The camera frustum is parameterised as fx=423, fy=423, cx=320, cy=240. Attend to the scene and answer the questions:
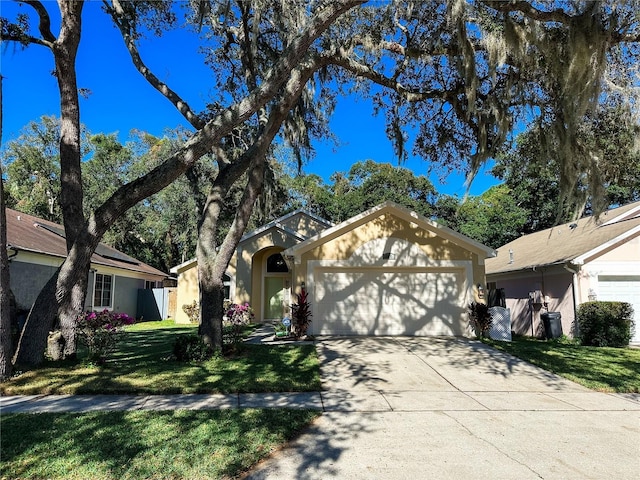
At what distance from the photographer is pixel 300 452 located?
14.2 ft

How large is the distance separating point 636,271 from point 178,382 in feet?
47.3

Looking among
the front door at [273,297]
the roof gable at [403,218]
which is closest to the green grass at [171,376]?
the roof gable at [403,218]

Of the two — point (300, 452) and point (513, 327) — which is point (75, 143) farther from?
point (513, 327)

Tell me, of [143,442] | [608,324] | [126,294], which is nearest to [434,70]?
[608,324]

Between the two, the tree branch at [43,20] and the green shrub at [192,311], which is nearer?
the tree branch at [43,20]

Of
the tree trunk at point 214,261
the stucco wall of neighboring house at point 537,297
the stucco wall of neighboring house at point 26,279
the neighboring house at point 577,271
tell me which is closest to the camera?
the tree trunk at point 214,261

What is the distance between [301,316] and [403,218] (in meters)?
4.36

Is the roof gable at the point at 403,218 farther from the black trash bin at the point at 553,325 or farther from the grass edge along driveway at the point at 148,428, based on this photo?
the grass edge along driveway at the point at 148,428

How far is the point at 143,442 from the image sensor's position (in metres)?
4.34

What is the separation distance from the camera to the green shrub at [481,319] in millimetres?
12469

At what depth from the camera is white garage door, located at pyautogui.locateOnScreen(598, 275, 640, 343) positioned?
542 inches

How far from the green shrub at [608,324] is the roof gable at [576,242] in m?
1.64

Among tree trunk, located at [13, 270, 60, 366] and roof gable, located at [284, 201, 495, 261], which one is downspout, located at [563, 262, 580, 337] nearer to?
roof gable, located at [284, 201, 495, 261]

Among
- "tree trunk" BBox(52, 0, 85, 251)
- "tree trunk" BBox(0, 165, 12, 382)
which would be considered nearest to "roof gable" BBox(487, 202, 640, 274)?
"tree trunk" BBox(52, 0, 85, 251)
